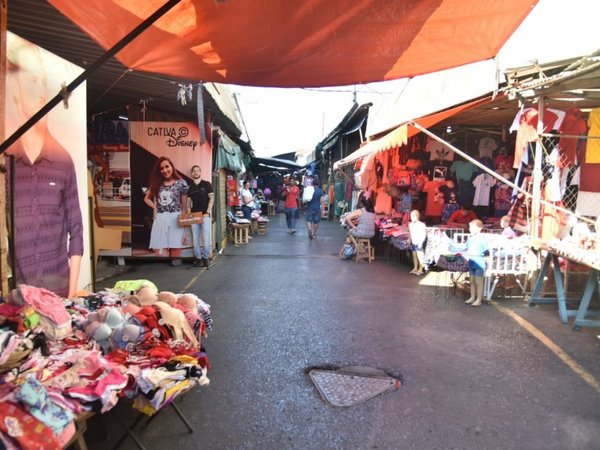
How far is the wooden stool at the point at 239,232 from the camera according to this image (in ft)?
45.9

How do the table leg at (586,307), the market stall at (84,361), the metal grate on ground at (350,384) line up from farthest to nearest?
the table leg at (586,307), the metal grate on ground at (350,384), the market stall at (84,361)

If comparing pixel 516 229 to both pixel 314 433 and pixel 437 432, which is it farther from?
pixel 314 433

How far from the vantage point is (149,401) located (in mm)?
2781

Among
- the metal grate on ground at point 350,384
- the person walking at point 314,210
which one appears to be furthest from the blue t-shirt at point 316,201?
the metal grate on ground at point 350,384

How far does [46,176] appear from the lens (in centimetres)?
410

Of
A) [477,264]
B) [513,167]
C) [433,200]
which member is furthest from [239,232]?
[477,264]

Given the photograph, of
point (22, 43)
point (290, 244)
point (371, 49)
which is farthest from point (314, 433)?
point (290, 244)

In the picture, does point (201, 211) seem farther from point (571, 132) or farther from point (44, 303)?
point (571, 132)

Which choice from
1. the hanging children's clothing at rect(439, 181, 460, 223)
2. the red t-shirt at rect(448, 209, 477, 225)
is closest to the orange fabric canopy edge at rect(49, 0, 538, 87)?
the red t-shirt at rect(448, 209, 477, 225)

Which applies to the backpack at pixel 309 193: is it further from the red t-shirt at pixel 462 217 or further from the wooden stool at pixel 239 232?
the red t-shirt at pixel 462 217

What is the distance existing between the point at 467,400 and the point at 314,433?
1461 millimetres

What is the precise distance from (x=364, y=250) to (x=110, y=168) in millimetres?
6215

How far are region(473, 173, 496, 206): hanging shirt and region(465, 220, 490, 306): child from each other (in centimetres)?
394

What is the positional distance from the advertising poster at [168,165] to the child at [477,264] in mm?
5842
